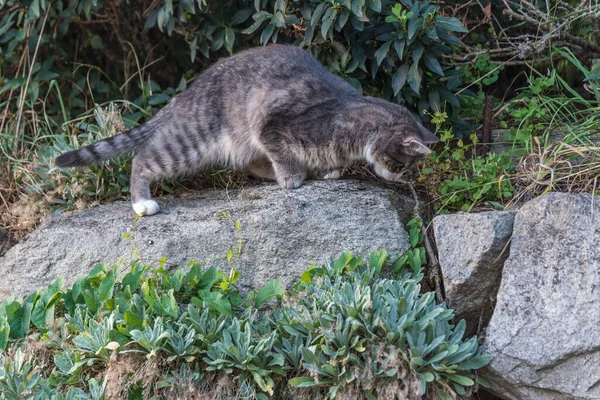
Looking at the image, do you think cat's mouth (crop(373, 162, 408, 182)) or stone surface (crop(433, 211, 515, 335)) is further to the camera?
cat's mouth (crop(373, 162, 408, 182))

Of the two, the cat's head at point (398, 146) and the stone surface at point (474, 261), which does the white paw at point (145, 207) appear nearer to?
the cat's head at point (398, 146)

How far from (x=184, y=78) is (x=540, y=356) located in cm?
338

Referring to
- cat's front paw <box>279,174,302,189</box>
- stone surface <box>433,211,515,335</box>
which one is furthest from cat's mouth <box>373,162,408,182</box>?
stone surface <box>433,211,515,335</box>

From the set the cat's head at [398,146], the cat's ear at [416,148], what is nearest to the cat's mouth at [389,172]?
the cat's head at [398,146]

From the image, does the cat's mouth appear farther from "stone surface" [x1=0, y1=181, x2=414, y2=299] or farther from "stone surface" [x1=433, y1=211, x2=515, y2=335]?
"stone surface" [x1=433, y1=211, x2=515, y2=335]

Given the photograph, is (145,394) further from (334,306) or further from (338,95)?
(338,95)

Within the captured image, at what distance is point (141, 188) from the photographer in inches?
174

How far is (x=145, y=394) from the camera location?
10.8 feet

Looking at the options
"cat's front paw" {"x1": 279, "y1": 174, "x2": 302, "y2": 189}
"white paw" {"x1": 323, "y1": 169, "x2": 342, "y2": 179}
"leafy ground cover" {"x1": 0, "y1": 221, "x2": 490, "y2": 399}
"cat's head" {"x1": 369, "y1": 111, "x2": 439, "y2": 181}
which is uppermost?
"cat's head" {"x1": 369, "y1": 111, "x2": 439, "y2": 181}

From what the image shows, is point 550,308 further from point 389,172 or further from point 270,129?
point 270,129

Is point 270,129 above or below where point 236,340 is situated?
above

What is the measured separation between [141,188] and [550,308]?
2.41 metres

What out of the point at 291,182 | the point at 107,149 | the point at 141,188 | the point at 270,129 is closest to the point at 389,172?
the point at 291,182

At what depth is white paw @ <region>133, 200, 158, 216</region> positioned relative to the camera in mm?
4293
